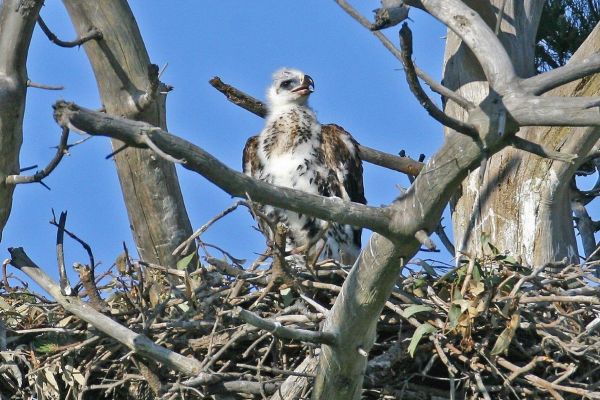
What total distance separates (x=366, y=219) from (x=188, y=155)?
726 millimetres

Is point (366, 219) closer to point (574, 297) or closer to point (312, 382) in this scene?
point (312, 382)

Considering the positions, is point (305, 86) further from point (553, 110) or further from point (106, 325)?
point (553, 110)

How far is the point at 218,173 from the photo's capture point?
372 centimetres

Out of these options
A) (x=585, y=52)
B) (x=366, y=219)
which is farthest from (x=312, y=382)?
(x=585, y=52)

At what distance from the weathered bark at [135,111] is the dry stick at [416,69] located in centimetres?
139

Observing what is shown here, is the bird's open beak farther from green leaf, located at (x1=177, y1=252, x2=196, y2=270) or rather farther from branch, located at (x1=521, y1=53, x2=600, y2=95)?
branch, located at (x1=521, y1=53, x2=600, y2=95)

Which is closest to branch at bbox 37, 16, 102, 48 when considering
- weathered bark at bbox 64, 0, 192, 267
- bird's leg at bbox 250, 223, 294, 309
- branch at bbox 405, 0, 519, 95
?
weathered bark at bbox 64, 0, 192, 267

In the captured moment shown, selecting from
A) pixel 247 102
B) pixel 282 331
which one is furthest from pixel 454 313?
pixel 247 102

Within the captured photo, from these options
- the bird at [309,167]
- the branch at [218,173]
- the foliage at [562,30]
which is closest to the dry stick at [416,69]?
the branch at [218,173]

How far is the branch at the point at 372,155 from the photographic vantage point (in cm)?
754

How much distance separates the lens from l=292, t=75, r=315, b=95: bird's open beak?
7.56 m

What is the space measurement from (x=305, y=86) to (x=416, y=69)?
3708mm

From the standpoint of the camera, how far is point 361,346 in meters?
4.54

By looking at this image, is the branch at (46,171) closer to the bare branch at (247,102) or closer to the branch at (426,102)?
the branch at (426,102)
